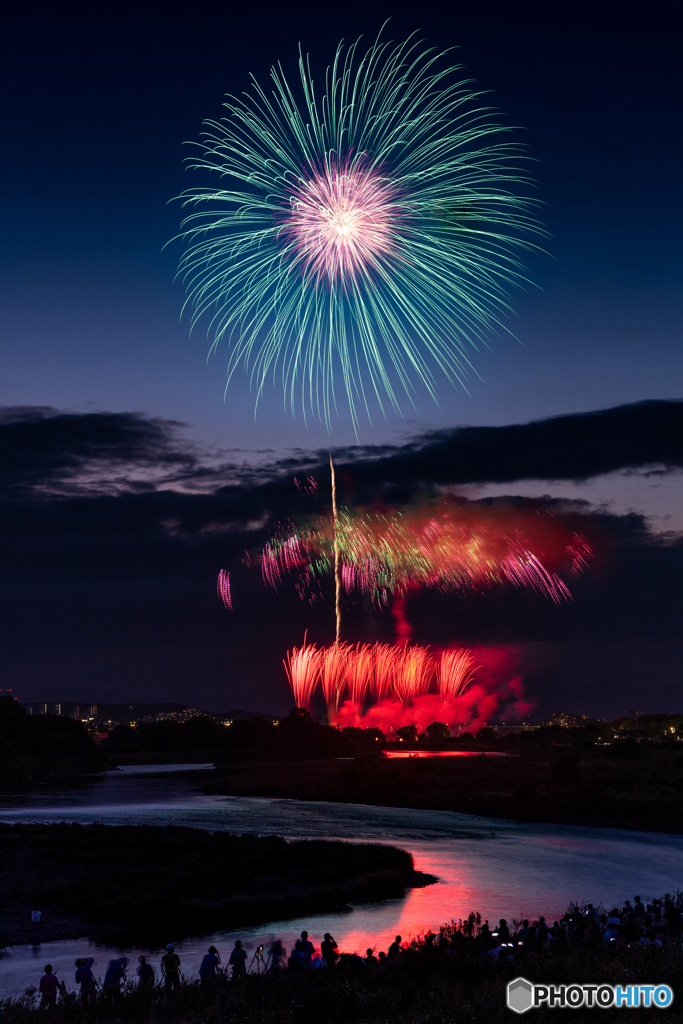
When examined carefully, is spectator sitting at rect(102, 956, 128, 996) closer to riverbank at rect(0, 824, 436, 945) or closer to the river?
the river

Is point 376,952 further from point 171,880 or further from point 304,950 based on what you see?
point 171,880

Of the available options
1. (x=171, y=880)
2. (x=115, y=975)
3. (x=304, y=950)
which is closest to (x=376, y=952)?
(x=304, y=950)

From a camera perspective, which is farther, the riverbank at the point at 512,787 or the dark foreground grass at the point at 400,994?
the riverbank at the point at 512,787

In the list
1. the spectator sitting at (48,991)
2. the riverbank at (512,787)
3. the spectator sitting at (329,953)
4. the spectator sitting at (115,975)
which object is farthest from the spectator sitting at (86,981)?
the riverbank at (512,787)

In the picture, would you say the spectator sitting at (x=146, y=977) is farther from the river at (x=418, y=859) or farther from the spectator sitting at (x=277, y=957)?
the river at (x=418, y=859)

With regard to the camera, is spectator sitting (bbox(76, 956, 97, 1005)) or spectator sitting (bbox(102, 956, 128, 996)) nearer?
spectator sitting (bbox(76, 956, 97, 1005))
